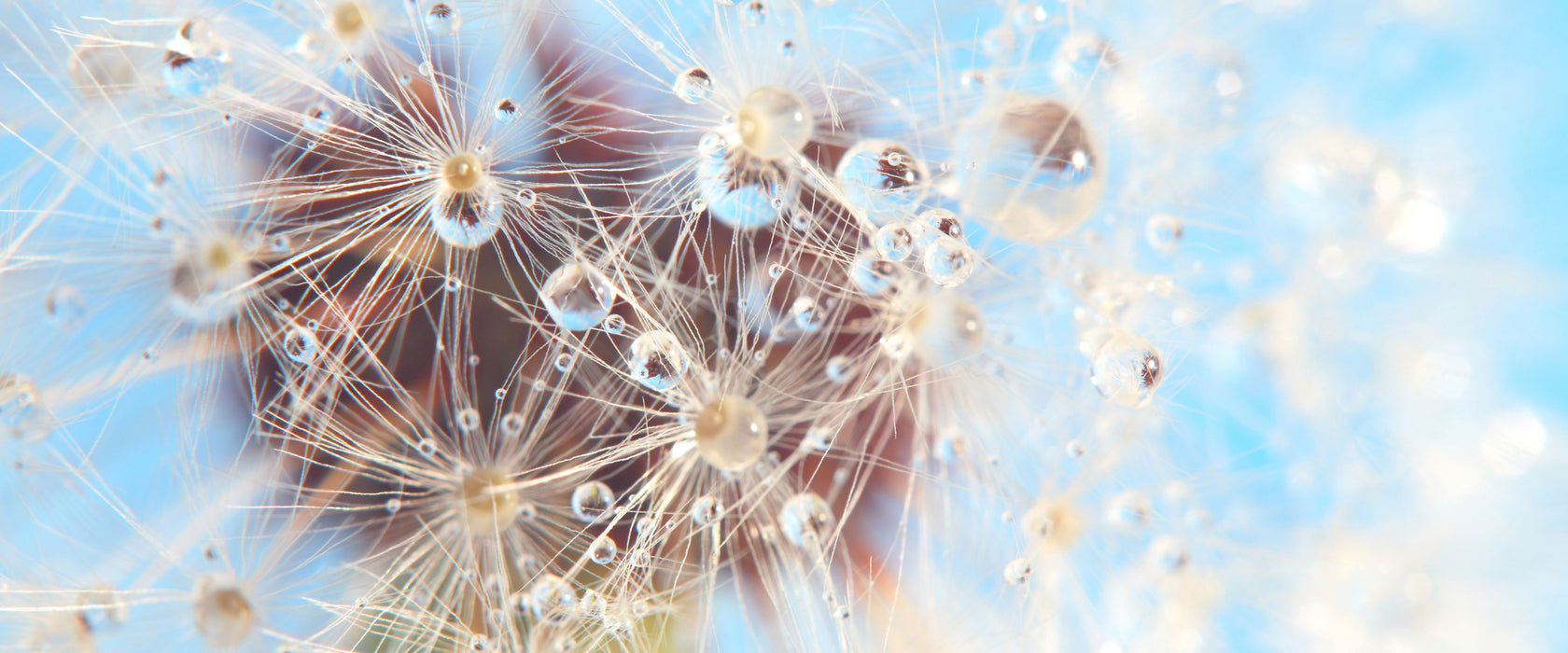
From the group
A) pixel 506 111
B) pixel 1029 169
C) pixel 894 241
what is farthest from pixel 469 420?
pixel 1029 169

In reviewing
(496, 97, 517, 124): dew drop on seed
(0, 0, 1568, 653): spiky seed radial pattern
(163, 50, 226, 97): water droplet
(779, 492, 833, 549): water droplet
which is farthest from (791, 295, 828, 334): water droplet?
(163, 50, 226, 97): water droplet

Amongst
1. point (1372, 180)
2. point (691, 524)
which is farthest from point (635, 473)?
point (1372, 180)

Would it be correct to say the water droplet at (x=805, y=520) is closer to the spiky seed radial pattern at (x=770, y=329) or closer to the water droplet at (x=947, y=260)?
the spiky seed radial pattern at (x=770, y=329)

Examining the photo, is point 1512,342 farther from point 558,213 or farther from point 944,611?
point 558,213

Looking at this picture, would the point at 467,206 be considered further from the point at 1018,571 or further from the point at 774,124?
the point at 1018,571

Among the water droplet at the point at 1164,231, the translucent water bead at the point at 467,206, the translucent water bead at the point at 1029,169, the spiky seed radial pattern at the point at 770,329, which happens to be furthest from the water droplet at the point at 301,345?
the water droplet at the point at 1164,231

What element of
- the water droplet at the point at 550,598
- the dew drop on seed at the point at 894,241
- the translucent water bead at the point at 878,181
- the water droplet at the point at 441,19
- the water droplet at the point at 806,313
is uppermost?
the water droplet at the point at 441,19
